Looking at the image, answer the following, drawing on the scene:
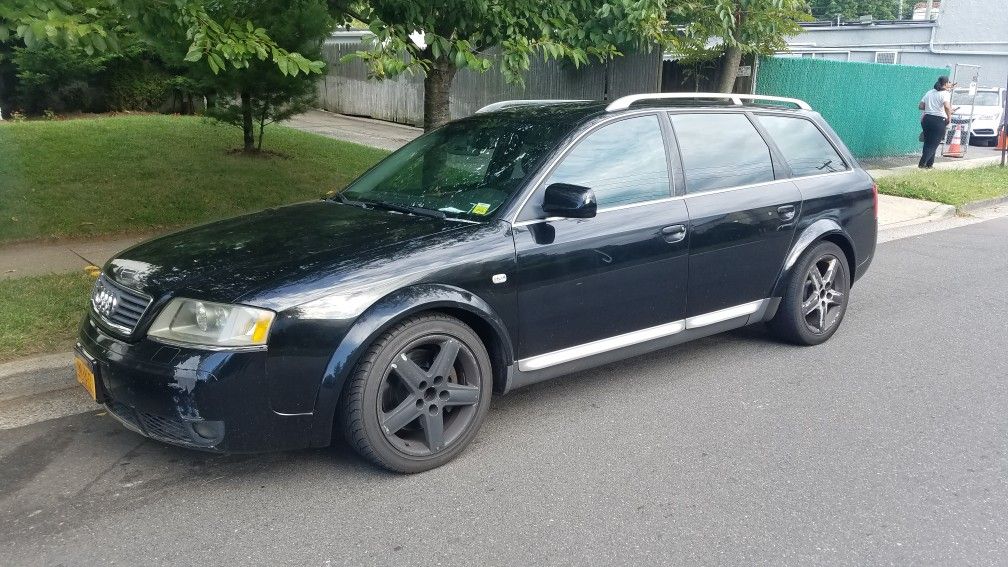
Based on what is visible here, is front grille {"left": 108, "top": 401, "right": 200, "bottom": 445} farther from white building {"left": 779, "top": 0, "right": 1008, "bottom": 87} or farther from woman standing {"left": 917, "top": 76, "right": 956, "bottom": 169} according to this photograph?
white building {"left": 779, "top": 0, "right": 1008, "bottom": 87}

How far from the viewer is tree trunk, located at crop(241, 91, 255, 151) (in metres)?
10.7

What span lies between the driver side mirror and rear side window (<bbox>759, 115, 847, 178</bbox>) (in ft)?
6.39

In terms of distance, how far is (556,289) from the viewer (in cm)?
415

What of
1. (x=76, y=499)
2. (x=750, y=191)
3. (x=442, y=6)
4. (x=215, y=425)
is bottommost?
(x=76, y=499)

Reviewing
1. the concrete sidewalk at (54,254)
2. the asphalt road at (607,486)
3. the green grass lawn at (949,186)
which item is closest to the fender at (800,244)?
the asphalt road at (607,486)

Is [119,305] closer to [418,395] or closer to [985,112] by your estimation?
[418,395]

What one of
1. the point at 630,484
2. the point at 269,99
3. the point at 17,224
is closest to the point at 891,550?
the point at 630,484

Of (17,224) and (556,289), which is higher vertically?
(556,289)

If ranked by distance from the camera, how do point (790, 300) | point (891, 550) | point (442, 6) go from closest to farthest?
1. point (891, 550)
2. point (790, 300)
3. point (442, 6)

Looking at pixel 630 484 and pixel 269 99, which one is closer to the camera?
pixel 630 484

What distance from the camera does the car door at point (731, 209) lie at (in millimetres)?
4785

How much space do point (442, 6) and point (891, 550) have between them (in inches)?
196

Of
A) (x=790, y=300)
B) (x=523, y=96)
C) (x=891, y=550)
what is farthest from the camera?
(x=523, y=96)

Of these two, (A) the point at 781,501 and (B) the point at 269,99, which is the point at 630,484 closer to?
(A) the point at 781,501
